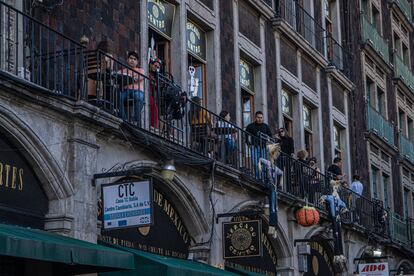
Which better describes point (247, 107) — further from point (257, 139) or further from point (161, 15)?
point (161, 15)

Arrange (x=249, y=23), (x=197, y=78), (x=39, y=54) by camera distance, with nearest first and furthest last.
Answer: (x=39, y=54) < (x=197, y=78) < (x=249, y=23)

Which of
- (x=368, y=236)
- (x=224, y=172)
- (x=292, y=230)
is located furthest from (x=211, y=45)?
(x=368, y=236)

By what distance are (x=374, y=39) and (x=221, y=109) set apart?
49.8 ft

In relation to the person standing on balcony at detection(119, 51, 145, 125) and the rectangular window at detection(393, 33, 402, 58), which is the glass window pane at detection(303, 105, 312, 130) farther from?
the rectangular window at detection(393, 33, 402, 58)

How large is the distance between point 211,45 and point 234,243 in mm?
4273

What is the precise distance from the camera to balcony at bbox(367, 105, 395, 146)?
32.8 meters

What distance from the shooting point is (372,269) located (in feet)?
87.6

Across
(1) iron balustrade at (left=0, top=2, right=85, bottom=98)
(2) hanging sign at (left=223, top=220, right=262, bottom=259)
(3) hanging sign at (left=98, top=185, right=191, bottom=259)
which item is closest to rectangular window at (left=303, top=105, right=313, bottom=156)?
(2) hanging sign at (left=223, top=220, right=262, bottom=259)

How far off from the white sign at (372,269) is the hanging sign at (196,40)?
28.6 ft

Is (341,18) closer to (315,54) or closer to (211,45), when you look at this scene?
(315,54)

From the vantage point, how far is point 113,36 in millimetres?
16891

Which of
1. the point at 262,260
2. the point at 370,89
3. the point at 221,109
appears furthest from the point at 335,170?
the point at 370,89

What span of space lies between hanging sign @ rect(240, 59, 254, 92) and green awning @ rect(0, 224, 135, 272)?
928cm

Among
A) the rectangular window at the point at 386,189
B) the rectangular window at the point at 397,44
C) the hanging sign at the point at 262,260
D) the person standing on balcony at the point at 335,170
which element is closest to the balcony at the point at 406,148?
the rectangular window at the point at 386,189
